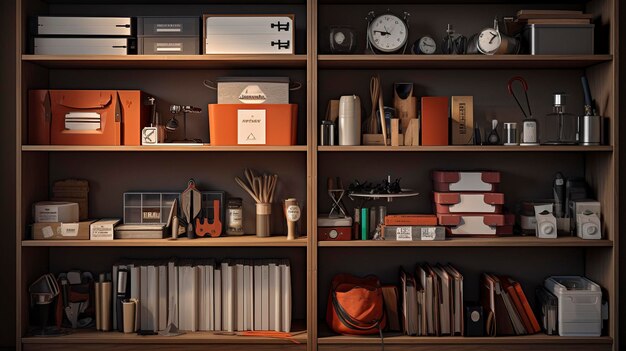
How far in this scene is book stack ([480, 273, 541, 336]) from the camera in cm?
318

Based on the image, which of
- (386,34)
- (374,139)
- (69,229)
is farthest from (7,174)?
(386,34)

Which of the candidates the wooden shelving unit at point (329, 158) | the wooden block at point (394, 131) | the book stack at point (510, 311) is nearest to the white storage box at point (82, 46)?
the wooden shelving unit at point (329, 158)

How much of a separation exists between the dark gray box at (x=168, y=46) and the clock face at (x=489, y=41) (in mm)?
1355

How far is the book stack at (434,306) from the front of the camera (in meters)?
3.16

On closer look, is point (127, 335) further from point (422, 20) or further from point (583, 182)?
point (583, 182)

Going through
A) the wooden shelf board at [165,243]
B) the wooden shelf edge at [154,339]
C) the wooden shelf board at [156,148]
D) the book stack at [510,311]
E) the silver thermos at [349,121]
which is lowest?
the wooden shelf edge at [154,339]

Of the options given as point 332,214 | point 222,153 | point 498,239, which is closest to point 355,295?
point 332,214

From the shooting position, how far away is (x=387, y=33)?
3.20 m

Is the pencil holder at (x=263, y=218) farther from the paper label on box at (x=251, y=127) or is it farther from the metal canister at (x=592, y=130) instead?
the metal canister at (x=592, y=130)

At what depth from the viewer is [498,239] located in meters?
3.17

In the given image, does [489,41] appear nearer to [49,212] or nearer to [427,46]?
[427,46]

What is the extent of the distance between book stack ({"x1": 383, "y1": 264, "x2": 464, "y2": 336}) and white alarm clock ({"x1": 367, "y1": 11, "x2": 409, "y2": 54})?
111cm

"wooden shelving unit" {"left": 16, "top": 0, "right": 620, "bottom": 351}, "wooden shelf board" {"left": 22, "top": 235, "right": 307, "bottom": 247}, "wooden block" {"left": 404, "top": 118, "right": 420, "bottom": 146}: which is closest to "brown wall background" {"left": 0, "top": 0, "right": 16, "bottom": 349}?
"wooden shelving unit" {"left": 16, "top": 0, "right": 620, "bottom": 351}

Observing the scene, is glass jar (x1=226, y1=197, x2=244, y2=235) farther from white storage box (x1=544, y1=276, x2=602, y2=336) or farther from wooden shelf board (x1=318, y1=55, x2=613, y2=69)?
white storage box (x1=544, y1=276, x2=602, y2=336)
